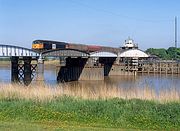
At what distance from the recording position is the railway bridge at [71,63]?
63.7 metres

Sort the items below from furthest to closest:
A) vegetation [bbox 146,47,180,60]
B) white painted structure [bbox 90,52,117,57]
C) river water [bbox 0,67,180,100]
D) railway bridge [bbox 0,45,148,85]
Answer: vegetation [bbox 146,47,180,60], white painted structure [bbox 90,52,117,57], railway bridge [bbox 0,45,148,85], river water [bbox 0,67,180,100]

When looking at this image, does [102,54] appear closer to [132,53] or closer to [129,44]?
[132,53]

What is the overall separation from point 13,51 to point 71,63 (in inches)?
1100

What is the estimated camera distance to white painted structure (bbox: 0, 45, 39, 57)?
5884 cm

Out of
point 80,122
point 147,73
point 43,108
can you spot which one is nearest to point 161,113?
point 80,122

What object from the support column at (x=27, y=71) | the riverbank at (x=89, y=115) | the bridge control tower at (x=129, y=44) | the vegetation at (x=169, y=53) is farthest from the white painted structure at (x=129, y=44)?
the riverbank at (x=89, y=115)

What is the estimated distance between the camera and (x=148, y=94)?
66.6ft

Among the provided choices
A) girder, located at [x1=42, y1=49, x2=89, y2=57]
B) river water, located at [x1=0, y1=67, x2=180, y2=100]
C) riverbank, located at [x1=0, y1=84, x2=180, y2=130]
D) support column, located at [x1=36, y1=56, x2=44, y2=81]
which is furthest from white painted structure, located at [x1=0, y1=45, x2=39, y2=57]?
riverbank, located at [x1=0, y1=84, x2=180, y2=130]

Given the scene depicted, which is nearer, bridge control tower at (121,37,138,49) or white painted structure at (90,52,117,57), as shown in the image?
white painted structure at (90,52,117,57)

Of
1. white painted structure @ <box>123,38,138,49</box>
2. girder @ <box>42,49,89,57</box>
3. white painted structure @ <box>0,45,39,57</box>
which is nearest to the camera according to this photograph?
white painted structure @ <box>0,45,39,57</box>

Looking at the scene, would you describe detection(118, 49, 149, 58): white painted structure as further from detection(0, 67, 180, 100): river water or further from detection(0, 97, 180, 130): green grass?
detection(0, 97, 180, 130): green grass

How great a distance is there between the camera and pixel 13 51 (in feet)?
198

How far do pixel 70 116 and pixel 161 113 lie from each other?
3.67 metres

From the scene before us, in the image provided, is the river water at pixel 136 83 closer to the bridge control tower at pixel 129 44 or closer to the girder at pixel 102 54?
the girder at pixel 102 54
